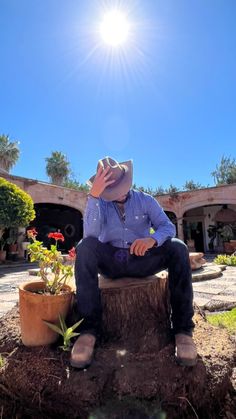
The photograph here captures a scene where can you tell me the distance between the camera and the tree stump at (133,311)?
5.15ft

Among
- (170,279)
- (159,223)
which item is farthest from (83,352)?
(159,223)

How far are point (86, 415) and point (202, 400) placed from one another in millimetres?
481

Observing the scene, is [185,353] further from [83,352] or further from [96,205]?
[96,205]

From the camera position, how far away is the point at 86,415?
3.78 ft

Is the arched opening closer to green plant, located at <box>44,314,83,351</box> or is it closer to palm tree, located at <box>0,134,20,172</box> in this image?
palm tree, located at <box>0,134,20,172</box>

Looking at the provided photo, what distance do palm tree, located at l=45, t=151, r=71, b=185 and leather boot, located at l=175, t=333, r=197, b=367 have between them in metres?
27.7

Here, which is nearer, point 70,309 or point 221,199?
point 70,309

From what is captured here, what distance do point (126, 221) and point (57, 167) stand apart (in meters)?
27.2

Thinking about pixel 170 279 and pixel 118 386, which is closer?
pixel 118 386

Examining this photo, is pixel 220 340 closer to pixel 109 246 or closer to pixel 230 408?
pixel 230 408

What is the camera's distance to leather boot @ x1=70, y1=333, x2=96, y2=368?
1.24 metres

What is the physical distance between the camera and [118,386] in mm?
1158

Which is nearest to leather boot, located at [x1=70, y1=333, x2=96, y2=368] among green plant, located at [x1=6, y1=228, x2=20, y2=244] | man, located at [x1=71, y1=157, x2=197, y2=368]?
man, located at [x1=71, y1=157, x2=197, y2=368]

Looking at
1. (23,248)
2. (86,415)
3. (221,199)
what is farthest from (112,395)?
(221,199)
